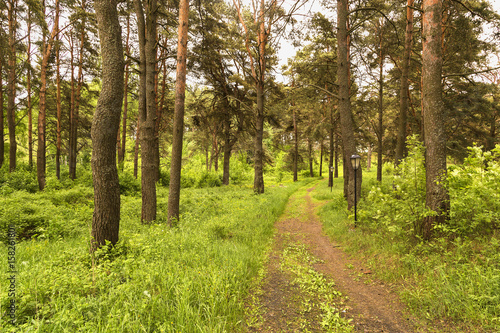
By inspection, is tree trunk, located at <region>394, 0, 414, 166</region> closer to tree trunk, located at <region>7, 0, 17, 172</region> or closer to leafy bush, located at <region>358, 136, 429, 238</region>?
leafy bush, located at <region>358, 136, 429, 238</region>

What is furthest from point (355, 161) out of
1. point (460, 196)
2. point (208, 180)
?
point (208, 180)

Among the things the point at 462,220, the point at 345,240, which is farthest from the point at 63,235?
the point at 462,220

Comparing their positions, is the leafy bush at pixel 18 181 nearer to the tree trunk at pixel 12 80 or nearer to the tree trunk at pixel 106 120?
the tree trunk at pixel 12 80

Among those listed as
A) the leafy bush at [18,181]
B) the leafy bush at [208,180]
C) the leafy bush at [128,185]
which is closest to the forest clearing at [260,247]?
the leafy bush at [18,181]

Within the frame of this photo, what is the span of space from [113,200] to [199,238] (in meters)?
2.03

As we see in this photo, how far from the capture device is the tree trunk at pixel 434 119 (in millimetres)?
4523

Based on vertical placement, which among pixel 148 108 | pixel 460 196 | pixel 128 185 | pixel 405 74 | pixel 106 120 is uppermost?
pixel 405 74

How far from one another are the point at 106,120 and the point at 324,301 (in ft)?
16.6

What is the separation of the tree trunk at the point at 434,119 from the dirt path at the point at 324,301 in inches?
74.6

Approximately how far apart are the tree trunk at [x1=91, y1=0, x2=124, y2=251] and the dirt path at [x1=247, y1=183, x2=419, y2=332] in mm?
3152

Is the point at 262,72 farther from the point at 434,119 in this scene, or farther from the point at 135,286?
the point at 135,286

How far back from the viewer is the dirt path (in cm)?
300

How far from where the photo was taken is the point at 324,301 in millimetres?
3596

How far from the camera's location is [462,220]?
13.5ft
